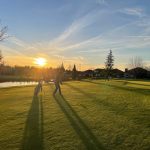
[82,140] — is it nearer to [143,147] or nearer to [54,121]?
[143,147]

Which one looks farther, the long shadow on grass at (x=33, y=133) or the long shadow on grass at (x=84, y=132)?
the long shadow on grass at (x=33, y=133)

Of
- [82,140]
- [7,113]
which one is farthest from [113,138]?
[7,113]

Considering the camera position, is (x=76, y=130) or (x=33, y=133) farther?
(x=76, y=130)

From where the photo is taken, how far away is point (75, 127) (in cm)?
1008

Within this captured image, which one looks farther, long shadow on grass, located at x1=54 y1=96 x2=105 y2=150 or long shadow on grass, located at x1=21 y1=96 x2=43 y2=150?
long shadow on grass, located at x1=21 y1=96 x2=43 y2=150

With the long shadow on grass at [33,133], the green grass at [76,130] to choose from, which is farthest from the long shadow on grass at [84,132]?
the long shadow on grass at [33,133]

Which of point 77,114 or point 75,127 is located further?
point 77,114

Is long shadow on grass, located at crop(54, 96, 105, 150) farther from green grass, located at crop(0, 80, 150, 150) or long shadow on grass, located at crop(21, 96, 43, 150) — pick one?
long shadow on grass, located at crop(21, 96, 43, 150)

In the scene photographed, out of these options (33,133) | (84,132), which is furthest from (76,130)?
(33,133)

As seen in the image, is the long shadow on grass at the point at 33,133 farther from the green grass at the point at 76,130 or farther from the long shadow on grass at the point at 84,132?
the long shadow on grass at the point at 84,132

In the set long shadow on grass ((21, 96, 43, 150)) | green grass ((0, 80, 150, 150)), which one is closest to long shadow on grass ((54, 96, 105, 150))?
green grass ((0, 80, 150, 150))

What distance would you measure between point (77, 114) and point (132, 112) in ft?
10.3

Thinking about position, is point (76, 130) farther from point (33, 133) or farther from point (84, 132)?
point (33, 133)

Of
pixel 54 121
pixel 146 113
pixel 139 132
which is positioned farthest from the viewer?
pixel 146 113
